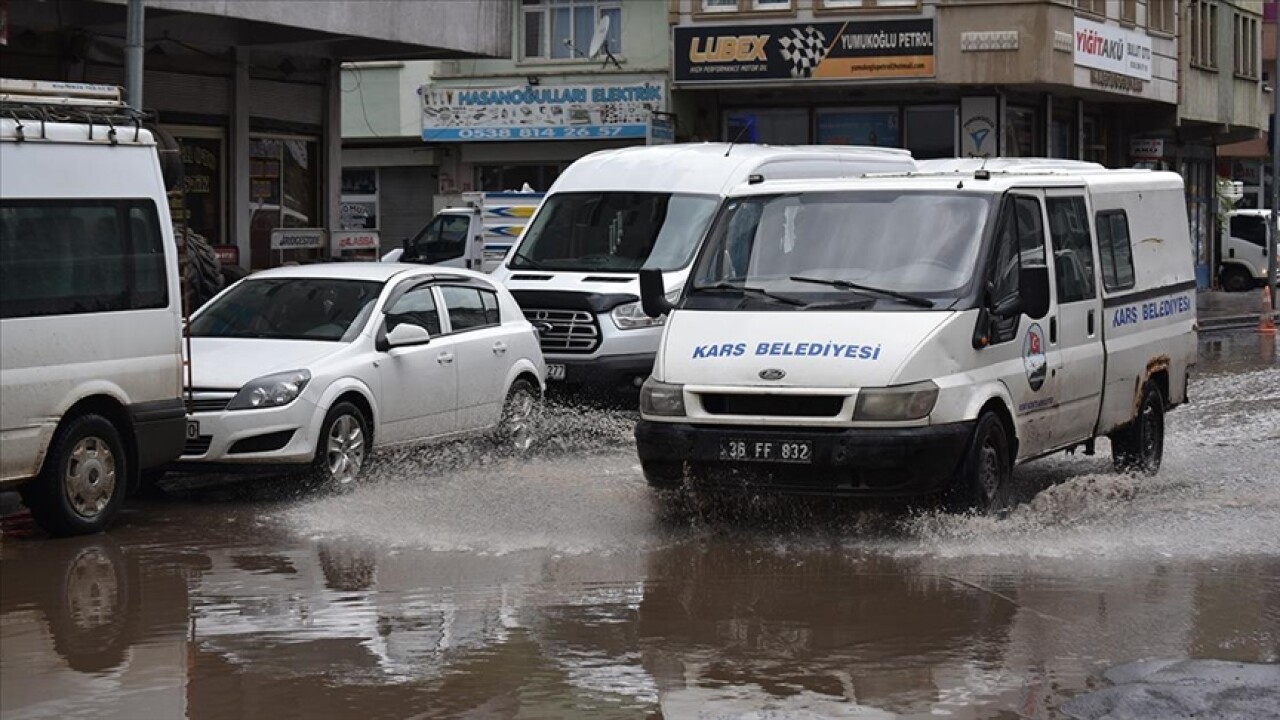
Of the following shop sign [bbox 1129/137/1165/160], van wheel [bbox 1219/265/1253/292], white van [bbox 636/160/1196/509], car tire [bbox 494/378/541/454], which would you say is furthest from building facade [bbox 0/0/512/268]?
van wheel [bbox 1219/265/1253/292]

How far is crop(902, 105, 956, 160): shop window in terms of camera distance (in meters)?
40.1

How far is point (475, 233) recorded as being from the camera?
33219 millimetres

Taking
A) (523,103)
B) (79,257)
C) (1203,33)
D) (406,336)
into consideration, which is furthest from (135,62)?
(1203,33)

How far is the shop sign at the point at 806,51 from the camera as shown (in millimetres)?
37844

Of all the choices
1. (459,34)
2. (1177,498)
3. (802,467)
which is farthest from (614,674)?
(459,34)

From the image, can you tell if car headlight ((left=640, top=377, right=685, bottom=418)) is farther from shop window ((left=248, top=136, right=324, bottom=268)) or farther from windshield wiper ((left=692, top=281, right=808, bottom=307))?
shop window ((left=248, top=136, right=324, bottom=268))

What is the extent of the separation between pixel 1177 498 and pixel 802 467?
3.37 m

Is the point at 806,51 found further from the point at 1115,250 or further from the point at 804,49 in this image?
the point at 1115,250

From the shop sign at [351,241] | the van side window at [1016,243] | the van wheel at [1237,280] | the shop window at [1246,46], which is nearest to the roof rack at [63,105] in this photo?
the van side window at [1016,243]

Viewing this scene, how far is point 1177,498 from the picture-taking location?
12859mm

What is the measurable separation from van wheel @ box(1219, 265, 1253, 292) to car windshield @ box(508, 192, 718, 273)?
125ft

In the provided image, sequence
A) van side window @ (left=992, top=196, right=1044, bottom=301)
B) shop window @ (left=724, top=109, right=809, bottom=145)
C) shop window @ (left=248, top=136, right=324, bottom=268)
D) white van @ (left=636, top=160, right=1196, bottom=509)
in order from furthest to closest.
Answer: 1. shop window @ (left=724, top=109, right=809, bottom=145)
2. shop window @ (left=248, top=136, right=324, bottom=268)
3. van side window @ (left=992, top=196, right=1044, bottom=301)
4. white van @ (left=636, top=160, right=1196, bottom=509)

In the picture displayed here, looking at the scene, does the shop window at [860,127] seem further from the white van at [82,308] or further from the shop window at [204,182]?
the white van at [82,308]

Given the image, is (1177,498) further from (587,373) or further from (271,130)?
(271,130)
